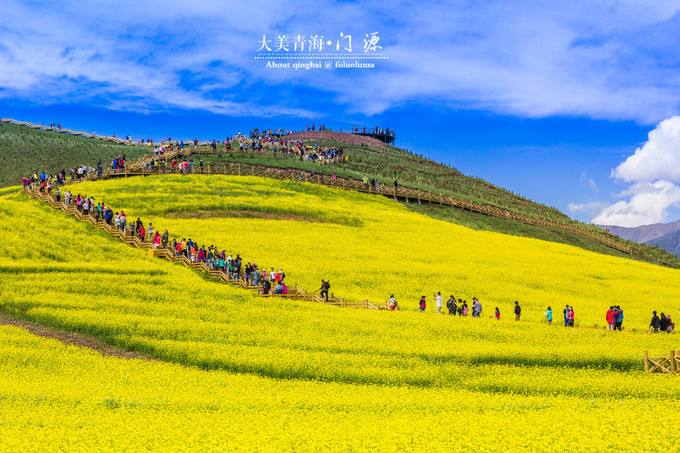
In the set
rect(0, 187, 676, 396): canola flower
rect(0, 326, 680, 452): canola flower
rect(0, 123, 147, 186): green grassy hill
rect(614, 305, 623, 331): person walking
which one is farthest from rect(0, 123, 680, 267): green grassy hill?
rect(0, 326, 680, 452): canola flower

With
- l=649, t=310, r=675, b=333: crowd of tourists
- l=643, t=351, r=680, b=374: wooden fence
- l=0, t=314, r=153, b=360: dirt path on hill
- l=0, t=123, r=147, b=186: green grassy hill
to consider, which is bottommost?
l=0, t=314, r=153, b=360: dirt path on hill

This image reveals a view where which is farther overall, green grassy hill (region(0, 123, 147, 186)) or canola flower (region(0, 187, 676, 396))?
green grassy hill (region(0, 123, 147, 186))

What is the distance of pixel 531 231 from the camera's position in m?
93.1

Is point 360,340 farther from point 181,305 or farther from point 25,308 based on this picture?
point 25,308

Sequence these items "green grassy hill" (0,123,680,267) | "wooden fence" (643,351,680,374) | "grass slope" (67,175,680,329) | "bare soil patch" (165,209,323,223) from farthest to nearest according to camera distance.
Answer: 1. "green grassy hill" (0,123,680,267)
2. "bare soil patch" (165,209,323,223)
3. "grass slope" (67,175,680,329)
4. "wooden fence" (643,351,680,374)

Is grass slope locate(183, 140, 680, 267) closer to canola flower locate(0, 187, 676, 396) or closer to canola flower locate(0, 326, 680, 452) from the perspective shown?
canola flower locate(0, 187, 676, 396)

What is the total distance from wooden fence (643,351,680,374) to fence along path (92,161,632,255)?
191ft

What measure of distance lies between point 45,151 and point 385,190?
49784 millimetres

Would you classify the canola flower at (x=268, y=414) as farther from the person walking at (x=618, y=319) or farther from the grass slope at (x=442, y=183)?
the grass slope at (x=442, y=183)

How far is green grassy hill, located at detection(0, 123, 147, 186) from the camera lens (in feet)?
318

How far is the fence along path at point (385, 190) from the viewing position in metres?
86.5

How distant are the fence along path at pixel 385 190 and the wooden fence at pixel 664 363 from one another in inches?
2294

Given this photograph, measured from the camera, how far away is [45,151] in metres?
105

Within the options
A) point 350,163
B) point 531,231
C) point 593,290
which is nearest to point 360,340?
point 593,290
